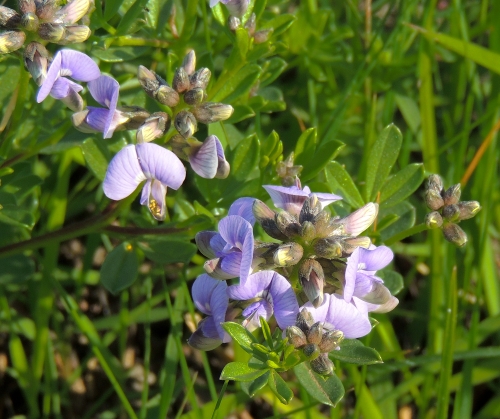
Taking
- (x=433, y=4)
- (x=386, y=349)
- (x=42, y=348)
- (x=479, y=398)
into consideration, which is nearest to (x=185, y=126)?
(x=42, y=348)

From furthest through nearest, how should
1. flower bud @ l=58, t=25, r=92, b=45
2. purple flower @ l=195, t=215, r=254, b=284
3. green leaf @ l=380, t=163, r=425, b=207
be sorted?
1. green leaf @ l=380, t=163, r=425, b=207
2. flower bud @ l=58, t=25, r=92, b=45
3. purple flower @ l=195, t=215, r=254, b=284

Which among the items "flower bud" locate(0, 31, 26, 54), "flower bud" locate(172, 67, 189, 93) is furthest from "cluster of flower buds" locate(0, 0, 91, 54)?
"flower bud" locate(172, 67, 189, 93)

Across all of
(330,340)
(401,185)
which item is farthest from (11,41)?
(401,185)

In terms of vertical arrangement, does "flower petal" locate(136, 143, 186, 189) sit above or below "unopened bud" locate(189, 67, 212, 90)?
below

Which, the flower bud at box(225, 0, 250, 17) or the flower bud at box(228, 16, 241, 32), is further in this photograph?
the flower bud at box(228, 16, 241, 32)

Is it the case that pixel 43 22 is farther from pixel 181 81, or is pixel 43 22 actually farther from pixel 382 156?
pixel 382 156

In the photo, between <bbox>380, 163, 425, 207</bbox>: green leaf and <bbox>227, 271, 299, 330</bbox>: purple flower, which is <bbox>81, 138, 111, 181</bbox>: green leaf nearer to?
<bbox>227, 271, 299, 330</bbox>: purple flower

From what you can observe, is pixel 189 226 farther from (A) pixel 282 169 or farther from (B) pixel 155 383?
(B) pixel 155 383
